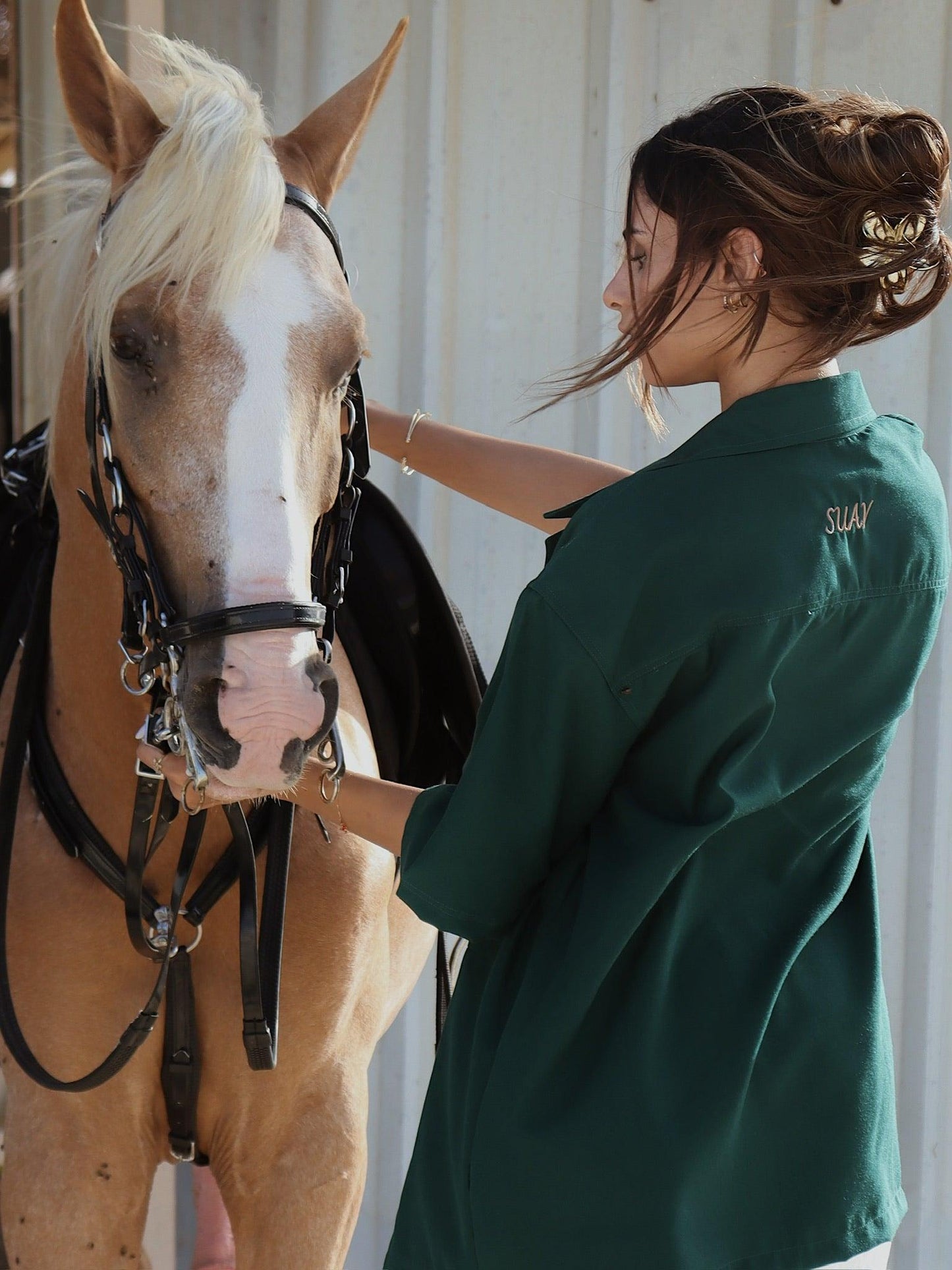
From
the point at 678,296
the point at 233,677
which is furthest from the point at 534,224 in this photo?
the point at 233,677

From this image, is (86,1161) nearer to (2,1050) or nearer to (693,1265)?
(2,1050)

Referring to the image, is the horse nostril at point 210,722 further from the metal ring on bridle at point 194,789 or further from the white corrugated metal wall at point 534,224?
the white corrugated metal wall at point 534,224

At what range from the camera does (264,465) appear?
1235mm

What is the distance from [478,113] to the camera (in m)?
2.54

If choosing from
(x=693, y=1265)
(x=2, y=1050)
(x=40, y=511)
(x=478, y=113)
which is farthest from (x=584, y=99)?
(x=693, y=1265)

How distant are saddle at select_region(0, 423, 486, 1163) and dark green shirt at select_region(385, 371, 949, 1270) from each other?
32.0 inches

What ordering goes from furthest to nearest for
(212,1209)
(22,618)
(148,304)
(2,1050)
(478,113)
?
(478,113), (212,1209), (22,618), (2,1050), (148,304)

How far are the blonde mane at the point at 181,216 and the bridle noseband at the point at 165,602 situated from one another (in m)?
0.06

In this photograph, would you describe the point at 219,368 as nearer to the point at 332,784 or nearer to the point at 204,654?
the point at 204,654

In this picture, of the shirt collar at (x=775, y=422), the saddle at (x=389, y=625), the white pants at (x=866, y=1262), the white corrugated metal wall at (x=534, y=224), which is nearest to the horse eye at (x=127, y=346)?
the saddle at (x=389, y=625)

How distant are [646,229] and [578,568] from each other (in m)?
0.35

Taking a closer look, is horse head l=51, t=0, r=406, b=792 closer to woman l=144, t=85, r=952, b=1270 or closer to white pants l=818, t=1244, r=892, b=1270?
woman l=144, t=85, r=952, b=1270

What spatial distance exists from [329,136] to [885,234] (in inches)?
32.5

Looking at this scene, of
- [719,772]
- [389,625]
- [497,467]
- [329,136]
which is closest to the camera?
[719,772]
